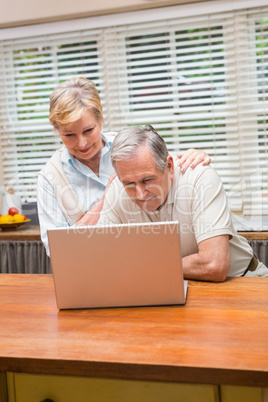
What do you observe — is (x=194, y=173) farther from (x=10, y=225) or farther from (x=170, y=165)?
(x=10, y=225)

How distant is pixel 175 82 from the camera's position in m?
3.59

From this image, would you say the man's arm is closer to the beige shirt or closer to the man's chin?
the beige shirt

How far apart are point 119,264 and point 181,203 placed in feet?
1.69

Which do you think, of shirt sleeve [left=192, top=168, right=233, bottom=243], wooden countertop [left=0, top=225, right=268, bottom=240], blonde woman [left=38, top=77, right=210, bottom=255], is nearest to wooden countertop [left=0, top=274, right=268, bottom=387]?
shirt sleeve [left=192, top=168, right=233, bottom=243]

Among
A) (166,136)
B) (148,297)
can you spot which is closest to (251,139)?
(166,136)

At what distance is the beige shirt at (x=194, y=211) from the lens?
187cm

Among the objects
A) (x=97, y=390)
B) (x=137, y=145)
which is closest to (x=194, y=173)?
(x=137, y=145)

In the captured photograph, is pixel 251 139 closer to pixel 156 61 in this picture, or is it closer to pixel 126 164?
pixel 156 61

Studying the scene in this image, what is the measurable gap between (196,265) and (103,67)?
233 centimetres

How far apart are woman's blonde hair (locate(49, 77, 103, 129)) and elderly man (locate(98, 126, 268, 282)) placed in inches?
13.6

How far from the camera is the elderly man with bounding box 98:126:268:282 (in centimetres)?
182

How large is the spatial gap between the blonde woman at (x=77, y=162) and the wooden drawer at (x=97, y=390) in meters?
0.86

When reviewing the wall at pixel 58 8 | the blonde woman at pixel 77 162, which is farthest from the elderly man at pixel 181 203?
the wall at pixel 58 8

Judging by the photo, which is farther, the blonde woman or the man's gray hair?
the blonde woman
